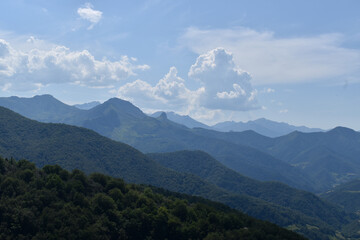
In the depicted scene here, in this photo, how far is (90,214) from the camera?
99.4 metres

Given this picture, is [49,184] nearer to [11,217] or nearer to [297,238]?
[11,217]

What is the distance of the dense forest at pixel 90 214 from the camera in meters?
88.4

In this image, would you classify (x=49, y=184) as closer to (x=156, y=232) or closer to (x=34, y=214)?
(x=34, y=214)

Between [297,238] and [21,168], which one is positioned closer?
[297,238]

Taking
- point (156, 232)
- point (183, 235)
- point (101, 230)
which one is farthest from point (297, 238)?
point (101, 230)

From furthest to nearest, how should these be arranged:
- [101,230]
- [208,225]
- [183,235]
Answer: [208,225] → [183,235] → [101,230]

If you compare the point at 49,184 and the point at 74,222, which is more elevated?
the point at 49,184

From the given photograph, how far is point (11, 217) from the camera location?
3433 inches

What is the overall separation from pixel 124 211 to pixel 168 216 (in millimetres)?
14997

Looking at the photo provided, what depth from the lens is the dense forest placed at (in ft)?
290

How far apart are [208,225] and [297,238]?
3400cm

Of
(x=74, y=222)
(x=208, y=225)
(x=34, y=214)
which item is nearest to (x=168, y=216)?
(x=208, y=225)

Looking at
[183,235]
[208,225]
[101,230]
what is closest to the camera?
[101,230]

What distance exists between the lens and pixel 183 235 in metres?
103
